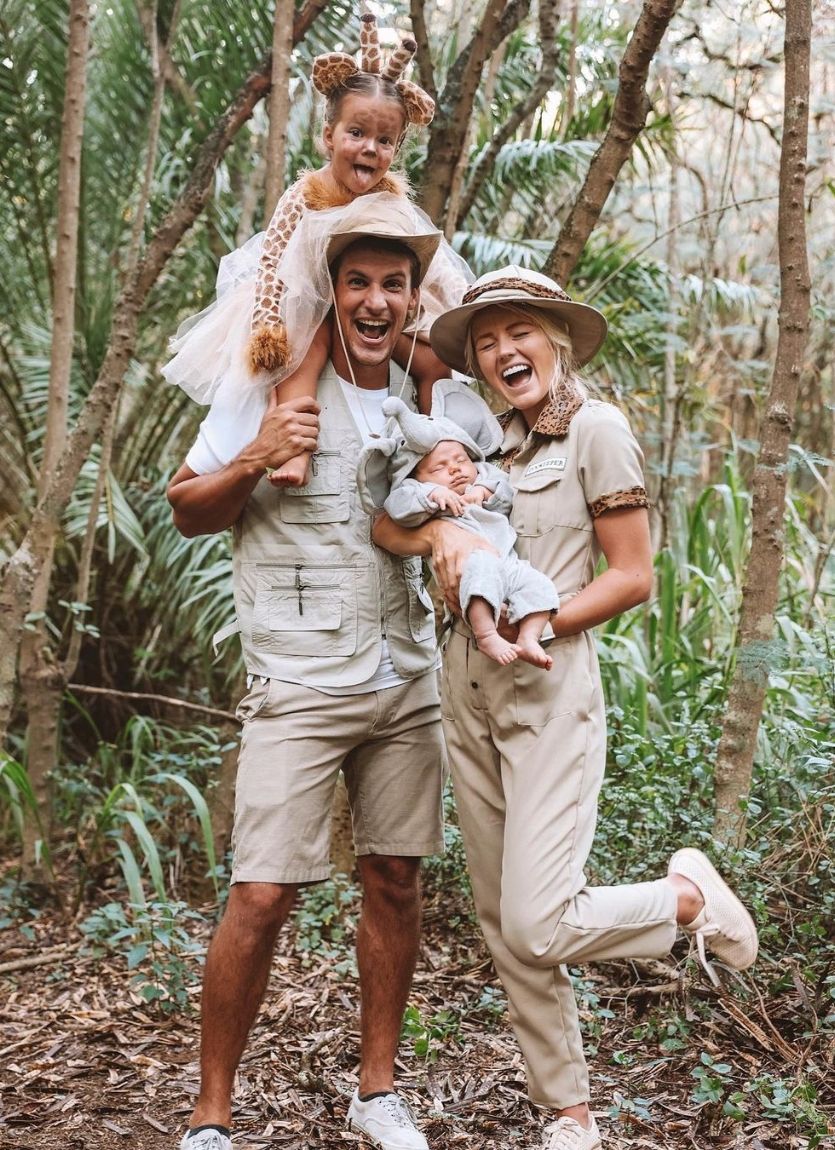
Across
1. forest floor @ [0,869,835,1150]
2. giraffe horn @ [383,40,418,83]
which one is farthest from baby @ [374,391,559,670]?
forest floor @ [0,869,835,1150]

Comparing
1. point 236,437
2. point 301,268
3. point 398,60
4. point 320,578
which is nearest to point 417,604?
point 320,578

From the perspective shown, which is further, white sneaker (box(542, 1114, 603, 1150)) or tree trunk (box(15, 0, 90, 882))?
tree trunk (box(15, 0, 90, 882))

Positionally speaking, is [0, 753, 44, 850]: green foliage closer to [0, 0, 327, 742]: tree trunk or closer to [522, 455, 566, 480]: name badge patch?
[0, 0, 327, 742]: tree trunk

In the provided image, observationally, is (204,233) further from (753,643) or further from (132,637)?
(753,643)

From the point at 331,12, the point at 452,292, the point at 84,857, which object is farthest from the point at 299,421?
the point at 331,12

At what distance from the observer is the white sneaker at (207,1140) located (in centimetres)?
252

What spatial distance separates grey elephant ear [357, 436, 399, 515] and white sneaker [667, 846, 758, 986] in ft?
3.70

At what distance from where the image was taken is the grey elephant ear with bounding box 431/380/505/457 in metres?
2.73

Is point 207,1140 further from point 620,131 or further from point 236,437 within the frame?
point 620,131

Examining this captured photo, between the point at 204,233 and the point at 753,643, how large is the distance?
5.18 m

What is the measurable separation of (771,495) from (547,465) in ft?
3.90

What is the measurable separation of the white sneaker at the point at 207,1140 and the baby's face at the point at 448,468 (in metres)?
1.57

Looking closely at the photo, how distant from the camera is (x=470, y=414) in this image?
2.74 meters

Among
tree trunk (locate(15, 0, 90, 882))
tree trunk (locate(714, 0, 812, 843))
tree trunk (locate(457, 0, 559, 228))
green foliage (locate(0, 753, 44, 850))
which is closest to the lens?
tree trunk (locate(714, 0, 812, 843))
